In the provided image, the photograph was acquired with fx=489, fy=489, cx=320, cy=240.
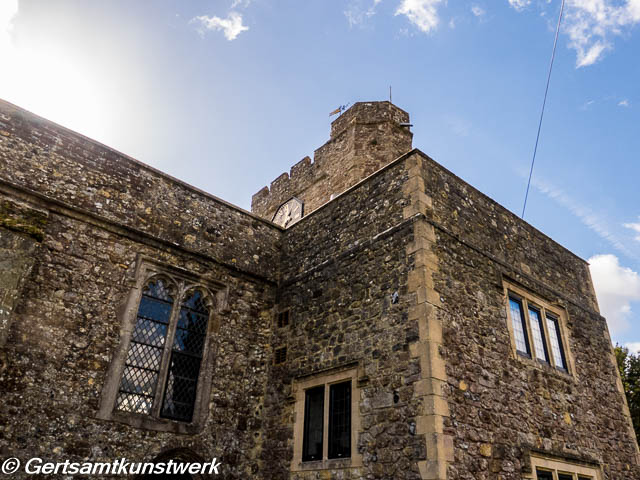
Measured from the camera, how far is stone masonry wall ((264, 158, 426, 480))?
6750mm

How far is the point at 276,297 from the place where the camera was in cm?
1002

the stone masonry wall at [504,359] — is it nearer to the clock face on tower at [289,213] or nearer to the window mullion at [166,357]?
the window mullion at [166,357]

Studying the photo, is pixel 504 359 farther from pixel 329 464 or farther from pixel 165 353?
pixel 165 353

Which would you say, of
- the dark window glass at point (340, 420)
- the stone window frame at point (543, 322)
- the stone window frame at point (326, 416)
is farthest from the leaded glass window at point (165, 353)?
the stone window frame at point (543, 322)

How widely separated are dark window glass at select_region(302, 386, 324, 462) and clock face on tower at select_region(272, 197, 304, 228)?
23.3 ft

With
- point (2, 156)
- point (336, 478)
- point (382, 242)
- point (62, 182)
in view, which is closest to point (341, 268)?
point (382, 242)

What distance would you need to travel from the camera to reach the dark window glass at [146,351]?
24.8 ft

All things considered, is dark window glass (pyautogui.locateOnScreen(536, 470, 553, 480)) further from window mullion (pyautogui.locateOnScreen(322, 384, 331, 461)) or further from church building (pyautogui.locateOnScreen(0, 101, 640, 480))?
window mullion (pyautogui.locateOnScreen(322, 384, 331, 461))

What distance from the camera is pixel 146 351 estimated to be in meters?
7.98

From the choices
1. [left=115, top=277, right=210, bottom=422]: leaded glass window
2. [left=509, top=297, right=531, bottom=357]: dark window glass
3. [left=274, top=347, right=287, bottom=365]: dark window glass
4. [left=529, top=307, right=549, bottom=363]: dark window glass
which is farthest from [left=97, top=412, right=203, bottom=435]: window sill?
[left=529, top=307, right=549, bottom=363]: dark window glass

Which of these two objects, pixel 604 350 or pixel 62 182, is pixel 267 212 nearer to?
pixel 62 182

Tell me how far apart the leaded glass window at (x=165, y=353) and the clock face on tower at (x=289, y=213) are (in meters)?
6.45

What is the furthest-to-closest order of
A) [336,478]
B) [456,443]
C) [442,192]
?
[442,192] → [336,478] → [456,443]

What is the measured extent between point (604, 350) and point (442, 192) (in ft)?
18.2
